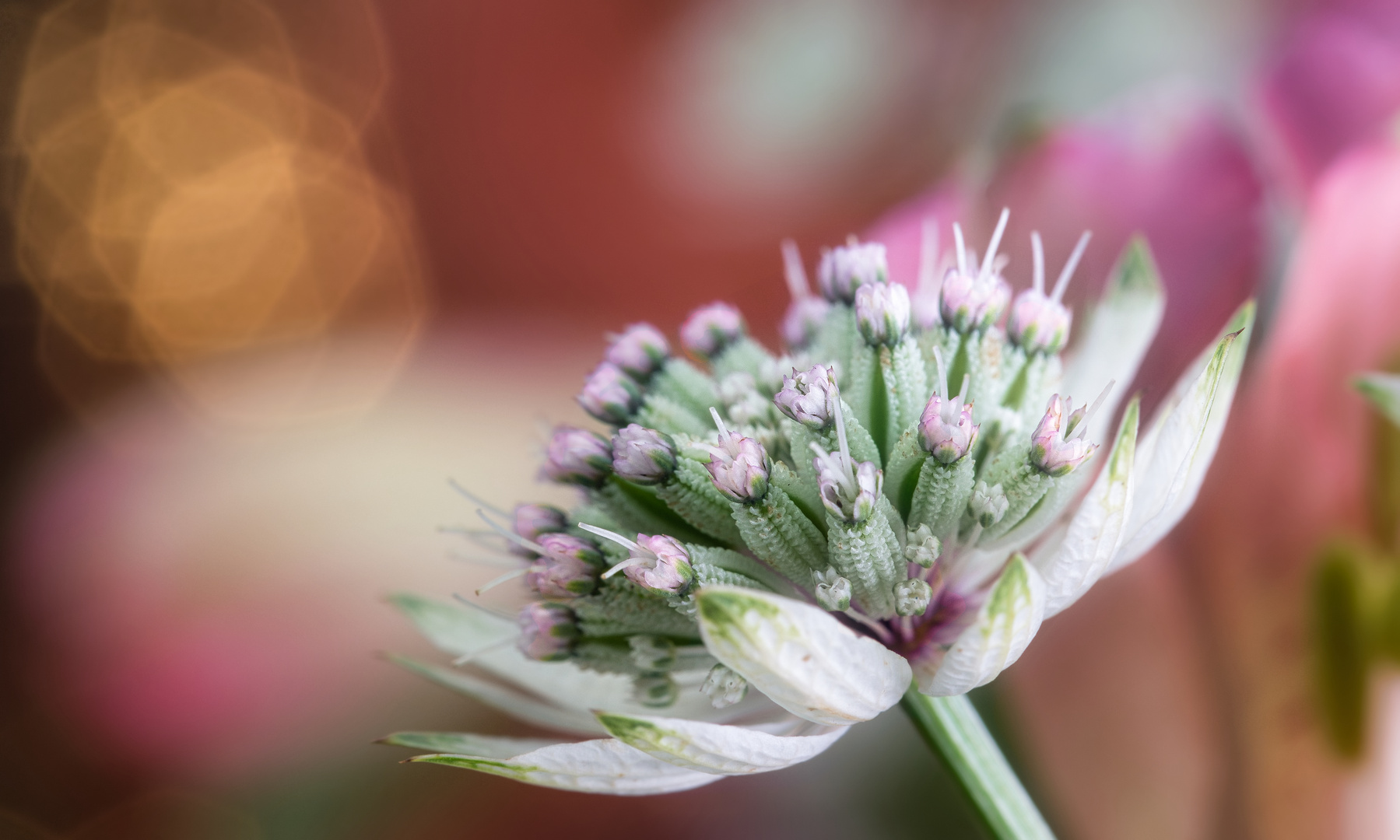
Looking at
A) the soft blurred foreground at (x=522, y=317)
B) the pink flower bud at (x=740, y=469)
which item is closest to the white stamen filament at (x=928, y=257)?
the soft blurred foreground at (x=522, y=317)

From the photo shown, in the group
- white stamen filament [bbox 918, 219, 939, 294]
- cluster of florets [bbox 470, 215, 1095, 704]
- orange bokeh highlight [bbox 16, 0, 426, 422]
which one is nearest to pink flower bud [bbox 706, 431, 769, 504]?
cluster of florets [bbox 470, 215, 1095, 704]

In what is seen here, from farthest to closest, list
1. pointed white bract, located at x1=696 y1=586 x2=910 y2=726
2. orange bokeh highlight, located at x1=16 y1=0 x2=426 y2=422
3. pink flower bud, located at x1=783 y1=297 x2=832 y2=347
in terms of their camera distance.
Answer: orange bokeh highlight, located at x1=16 y1=0 x2=426 y2=422
pink flower bud, located at x1=783 y1=297 x2=832 y2=347
pointed white bract, located at x1=696 y1=586 x2=910 y2=726

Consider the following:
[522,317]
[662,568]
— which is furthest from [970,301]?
[522,317]

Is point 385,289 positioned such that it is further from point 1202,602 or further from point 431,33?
point 1202,602

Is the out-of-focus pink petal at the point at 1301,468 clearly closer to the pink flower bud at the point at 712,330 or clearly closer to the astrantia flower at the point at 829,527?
the astrantia flower at the point at 829,527

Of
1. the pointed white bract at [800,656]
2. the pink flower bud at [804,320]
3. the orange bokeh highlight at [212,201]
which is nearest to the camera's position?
the pointed white bract at [800,656]

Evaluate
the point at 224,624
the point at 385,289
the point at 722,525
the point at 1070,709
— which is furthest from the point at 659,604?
the point at 385,289

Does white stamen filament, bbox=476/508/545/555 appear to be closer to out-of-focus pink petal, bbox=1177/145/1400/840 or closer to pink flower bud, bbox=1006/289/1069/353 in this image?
pink flower bud, bbox=1006/289/1069/353
